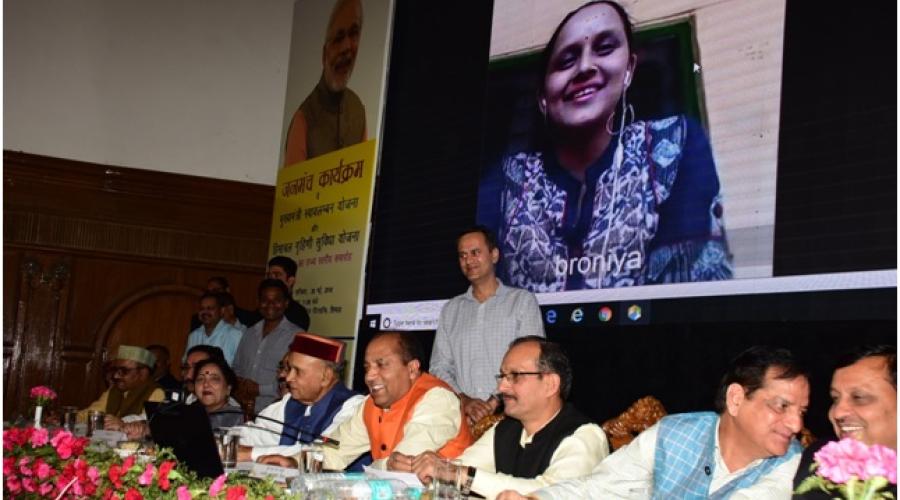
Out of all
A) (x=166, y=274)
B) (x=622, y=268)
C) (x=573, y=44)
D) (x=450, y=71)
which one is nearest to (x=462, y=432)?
(x=622, y=268)

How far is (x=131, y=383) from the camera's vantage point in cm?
611

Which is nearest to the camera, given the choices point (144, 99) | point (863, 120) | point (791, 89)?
Answer: point (863, 120)

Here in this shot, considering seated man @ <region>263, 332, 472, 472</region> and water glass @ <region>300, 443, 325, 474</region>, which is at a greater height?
seated man @ <region>263, 332, 472, 472</region>

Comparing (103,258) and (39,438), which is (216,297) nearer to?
(103,258)

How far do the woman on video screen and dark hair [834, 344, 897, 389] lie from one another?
175 cm

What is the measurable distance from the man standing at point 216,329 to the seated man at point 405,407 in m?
2.93

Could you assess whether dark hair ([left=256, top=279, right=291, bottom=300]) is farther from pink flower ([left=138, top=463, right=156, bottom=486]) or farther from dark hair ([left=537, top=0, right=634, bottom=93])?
pink flower ([left=138, top=463, right=156, bottom=486])

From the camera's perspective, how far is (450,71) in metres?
6.06

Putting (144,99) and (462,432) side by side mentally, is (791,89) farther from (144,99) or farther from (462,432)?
(144,99)

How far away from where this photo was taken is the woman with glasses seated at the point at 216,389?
4.93 meters

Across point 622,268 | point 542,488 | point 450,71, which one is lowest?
point 542,488

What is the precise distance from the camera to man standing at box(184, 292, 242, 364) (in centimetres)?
682

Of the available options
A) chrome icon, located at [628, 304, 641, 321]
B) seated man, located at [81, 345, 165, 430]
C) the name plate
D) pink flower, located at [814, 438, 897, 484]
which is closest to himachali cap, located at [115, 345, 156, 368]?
seated man, located at [81, 345, 165, 430]

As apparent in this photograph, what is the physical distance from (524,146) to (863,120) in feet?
6.17
